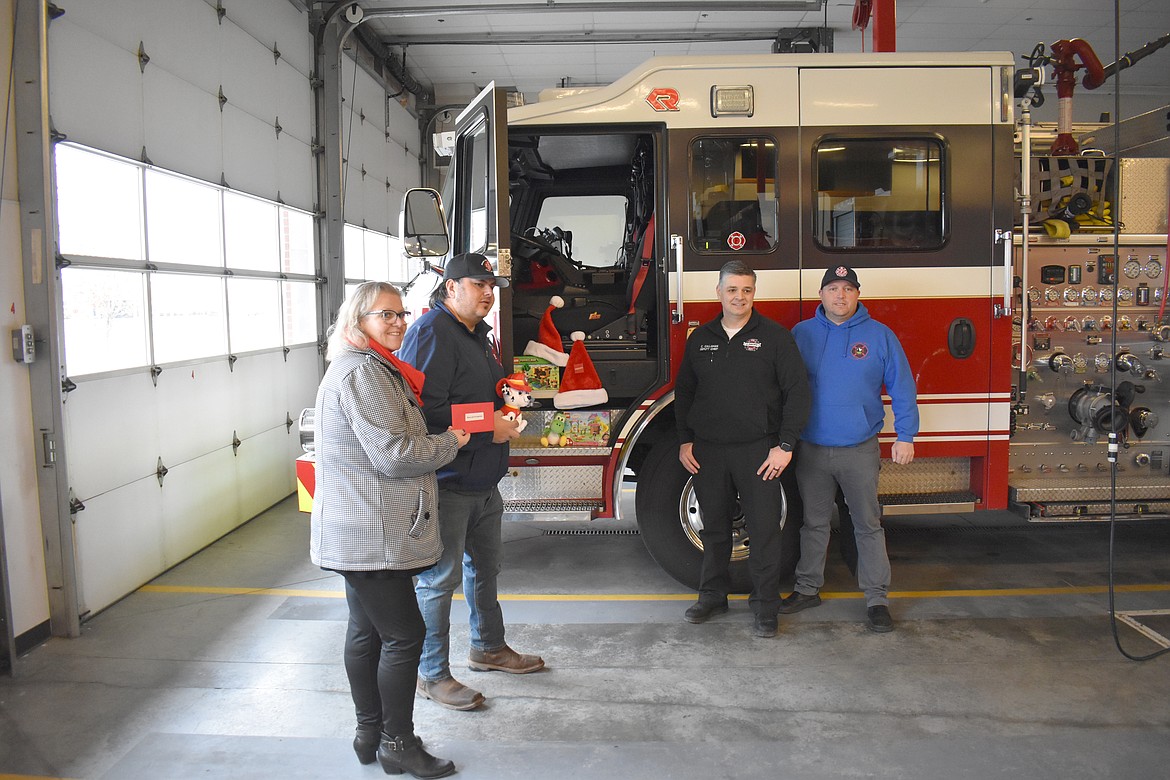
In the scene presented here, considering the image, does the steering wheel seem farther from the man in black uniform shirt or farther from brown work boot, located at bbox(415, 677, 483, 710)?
brown work boot, located at bbox(415, 677, 483, 710)

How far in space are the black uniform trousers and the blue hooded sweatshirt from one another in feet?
1.18

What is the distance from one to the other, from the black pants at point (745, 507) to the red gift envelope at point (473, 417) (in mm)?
1436

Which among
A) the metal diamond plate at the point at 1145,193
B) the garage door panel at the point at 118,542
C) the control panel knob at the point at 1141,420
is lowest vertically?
the garage door panel at the point at 118,542

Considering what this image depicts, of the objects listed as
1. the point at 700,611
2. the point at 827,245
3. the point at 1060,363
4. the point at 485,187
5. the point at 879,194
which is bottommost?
the point at 700,611

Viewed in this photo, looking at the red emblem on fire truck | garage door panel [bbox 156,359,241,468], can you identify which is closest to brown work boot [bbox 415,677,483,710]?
garage door panel [bbox 156,359,241,468]

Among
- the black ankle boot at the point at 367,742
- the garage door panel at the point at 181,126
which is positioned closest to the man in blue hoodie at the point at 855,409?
the black ankle boot at the point at 367,742

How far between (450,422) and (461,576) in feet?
2.28

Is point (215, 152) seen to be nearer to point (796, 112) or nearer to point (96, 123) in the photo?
point (96, 123)

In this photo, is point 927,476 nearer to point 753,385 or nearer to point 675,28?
point 753,385

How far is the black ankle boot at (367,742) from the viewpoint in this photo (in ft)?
10.3

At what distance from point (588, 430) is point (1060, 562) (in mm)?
3333

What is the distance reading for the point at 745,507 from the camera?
14.3 feet

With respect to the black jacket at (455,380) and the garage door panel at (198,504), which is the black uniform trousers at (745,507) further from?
the garage door panel at (198,504)

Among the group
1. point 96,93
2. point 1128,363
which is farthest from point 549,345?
point 1128,363
